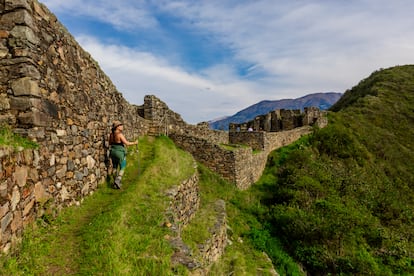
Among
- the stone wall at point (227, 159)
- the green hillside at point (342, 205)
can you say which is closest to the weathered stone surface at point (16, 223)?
the green hillside at point (342, 205)

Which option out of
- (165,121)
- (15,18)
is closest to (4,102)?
(15,18)

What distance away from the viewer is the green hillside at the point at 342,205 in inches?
510

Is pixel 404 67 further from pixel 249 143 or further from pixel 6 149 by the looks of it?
pixel 6 149

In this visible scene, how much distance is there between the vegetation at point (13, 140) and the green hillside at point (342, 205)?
1105 cm

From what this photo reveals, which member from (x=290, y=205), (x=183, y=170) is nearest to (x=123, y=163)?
(x=183, y=170)

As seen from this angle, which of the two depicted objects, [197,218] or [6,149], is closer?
[6,149]

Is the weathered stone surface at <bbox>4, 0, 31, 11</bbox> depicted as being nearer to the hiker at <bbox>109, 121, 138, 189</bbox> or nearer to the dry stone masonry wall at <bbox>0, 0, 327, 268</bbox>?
the dry stone masonry wall at <bbox>0, 0, 327, 268</bbox>

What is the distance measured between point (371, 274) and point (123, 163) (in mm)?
11823

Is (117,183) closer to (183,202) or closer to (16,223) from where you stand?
(183,202)

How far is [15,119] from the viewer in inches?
190

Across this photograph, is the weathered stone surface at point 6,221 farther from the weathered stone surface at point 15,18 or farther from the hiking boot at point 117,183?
the hiking boot at point 117,183

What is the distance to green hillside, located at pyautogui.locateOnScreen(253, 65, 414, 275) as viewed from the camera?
13.0 meters

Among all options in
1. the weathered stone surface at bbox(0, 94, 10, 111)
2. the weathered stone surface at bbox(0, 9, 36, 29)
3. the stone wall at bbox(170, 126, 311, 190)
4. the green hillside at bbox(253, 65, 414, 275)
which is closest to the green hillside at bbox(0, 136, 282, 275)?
the weathered stone surface at bbox(0, 94, 10, 111)

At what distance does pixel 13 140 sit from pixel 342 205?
52.8 feet
